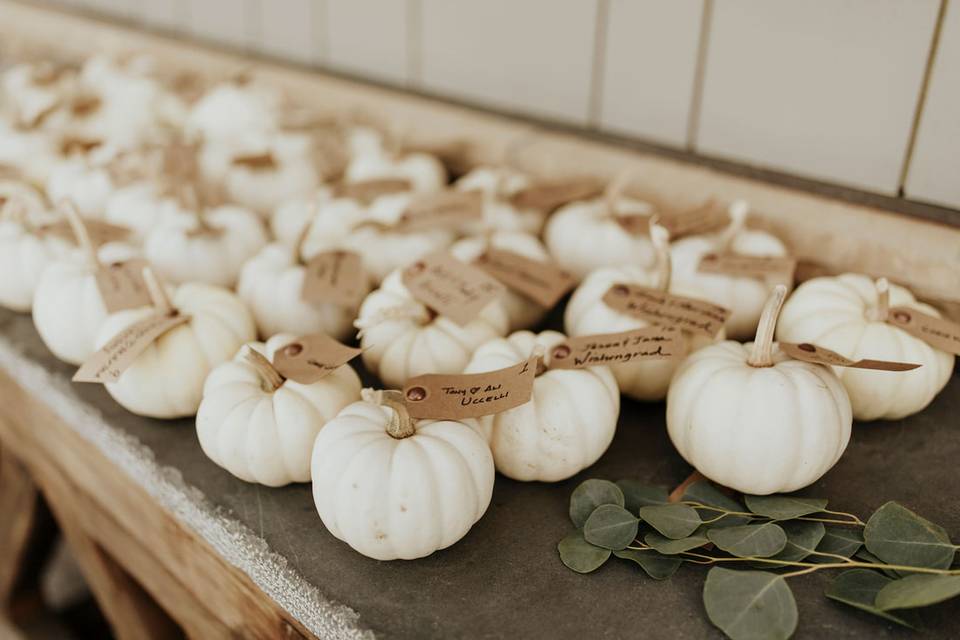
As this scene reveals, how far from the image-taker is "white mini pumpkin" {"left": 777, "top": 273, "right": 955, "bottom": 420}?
105cm

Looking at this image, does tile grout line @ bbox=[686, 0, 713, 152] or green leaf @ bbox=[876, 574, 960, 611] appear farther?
tile grout line @ bbox=[686, 0, 713, 152]

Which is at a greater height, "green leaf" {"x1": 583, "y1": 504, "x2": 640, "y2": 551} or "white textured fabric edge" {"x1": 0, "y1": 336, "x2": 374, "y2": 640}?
"green leaf" {"x1": 583, "y1": 504, "x2": 640, "y2": 551}

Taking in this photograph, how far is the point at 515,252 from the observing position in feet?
4.39

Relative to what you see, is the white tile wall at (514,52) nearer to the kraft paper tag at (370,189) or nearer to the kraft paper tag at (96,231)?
the kraft paper tag at (370,189)

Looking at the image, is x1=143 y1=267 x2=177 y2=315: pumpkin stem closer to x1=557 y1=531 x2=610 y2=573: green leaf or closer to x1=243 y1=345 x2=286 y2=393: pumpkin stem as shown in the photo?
x1=243 y1=345 x2=286 y2=393: pumpkin stem

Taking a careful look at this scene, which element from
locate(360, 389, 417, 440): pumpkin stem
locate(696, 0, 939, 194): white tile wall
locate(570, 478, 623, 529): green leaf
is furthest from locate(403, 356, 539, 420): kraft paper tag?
locate(696, 0, 939, 194): white tile wall

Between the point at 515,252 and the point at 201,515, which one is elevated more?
the point at 515,252

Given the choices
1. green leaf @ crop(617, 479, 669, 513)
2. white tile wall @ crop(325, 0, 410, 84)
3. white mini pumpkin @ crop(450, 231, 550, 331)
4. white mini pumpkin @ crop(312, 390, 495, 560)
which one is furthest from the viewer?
white tile wall @ crop(325, 0, 410, 84)

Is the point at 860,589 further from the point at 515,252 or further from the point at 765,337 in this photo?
the point at 515,252

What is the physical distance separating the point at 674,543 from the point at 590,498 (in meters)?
0.11

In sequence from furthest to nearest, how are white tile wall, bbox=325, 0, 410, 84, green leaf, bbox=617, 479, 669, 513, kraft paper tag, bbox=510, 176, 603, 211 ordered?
1. white tile wall, bbox=325, 0, 410, 84
2. kraft paper tag, bbox=510, 176, 603, 211
3. green leaf, bbox=617, 479, 669, 513

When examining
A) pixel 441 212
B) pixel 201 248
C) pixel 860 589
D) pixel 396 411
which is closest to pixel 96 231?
pixel 201 248

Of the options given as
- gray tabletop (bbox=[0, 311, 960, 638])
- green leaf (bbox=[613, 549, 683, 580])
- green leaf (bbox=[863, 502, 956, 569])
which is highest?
green leaf (bbox=[863, 502, 956, 569])

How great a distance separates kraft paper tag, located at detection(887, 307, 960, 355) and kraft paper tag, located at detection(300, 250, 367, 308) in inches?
30.0
